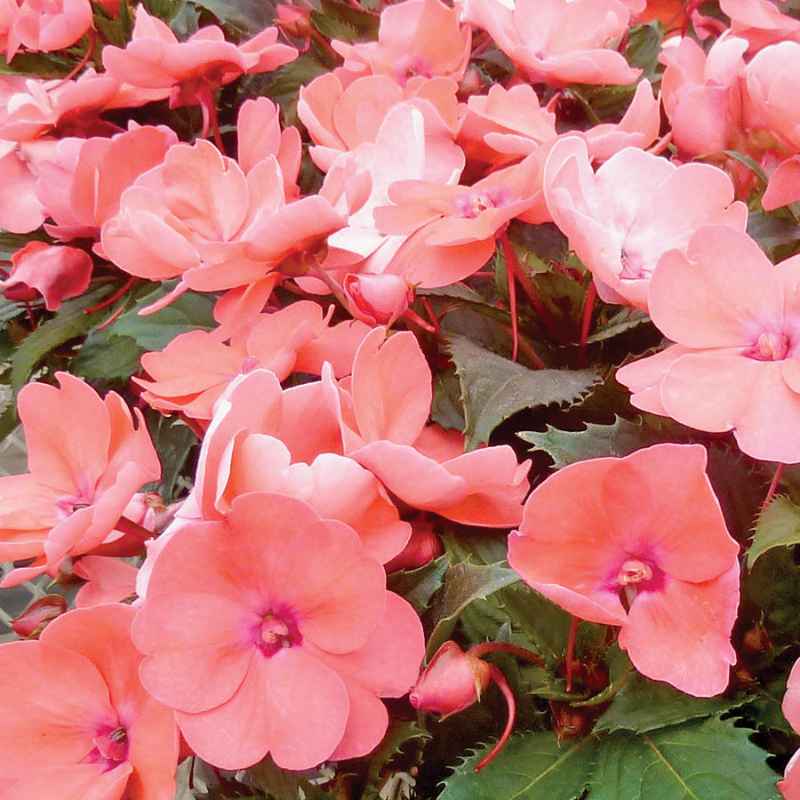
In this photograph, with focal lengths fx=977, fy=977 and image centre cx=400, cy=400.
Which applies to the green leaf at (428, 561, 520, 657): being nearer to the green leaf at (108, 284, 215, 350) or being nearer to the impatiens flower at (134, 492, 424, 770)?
the impatiens flower at (134, 492, 424, 770)

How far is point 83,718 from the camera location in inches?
15.7

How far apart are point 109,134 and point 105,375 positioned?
0.19m

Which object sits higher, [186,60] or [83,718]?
[186,60]

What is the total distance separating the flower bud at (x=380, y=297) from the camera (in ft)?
1.52

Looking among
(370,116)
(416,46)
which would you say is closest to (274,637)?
(370,116)

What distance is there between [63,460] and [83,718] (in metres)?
0.14

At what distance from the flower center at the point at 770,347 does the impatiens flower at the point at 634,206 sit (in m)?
0.05

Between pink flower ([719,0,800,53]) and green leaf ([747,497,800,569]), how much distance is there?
0.42m

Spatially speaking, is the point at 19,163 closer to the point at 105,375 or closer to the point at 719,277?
the point at 105,375

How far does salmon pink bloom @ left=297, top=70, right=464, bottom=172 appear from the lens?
23.0 inches

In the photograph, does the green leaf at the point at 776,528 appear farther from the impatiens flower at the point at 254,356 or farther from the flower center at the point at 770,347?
the impatiens flower at the point at 254,356

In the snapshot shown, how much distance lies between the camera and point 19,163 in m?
0.70

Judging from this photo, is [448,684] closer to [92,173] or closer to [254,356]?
[254,356]

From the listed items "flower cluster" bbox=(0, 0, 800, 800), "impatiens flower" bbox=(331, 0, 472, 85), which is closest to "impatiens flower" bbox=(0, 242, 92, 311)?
"flower cluster" bbox=(0, 0, 800, 800)
